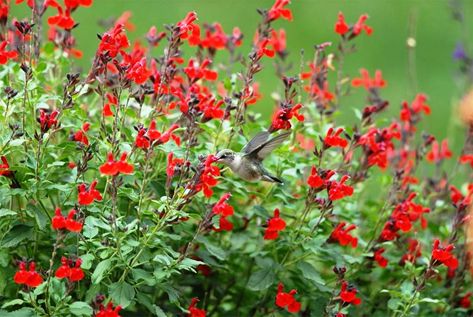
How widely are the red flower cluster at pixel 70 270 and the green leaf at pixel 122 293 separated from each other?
23 cm

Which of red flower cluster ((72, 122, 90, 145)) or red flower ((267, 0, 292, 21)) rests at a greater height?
red flower ((267, 0, 292, 21))

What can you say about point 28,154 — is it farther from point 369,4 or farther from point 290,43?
point 369,4

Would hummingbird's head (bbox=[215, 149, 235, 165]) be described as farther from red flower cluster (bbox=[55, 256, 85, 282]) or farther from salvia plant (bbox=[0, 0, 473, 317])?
red flower cluster (bbox=[55, 256, 85, 282])

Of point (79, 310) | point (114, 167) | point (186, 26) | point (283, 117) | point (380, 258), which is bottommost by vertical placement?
point (79, 310)

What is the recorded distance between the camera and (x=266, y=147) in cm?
358

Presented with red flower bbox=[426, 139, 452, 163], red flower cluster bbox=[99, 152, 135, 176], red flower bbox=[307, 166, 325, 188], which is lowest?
red flower cluster bbox=[99, 152, 135, 176]

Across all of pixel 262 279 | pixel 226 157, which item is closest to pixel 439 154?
pixel 262 279

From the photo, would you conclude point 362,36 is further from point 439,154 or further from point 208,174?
point 208,174

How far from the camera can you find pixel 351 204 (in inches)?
172

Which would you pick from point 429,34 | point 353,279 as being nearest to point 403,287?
point 353,279

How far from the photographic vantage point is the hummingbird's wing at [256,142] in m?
3.61

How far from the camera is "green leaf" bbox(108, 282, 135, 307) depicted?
321cm

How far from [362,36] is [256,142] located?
661 cm

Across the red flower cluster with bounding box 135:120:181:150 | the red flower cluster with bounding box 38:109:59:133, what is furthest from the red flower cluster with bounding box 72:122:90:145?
the red flower cluster with bounding box 135:120:181:150
